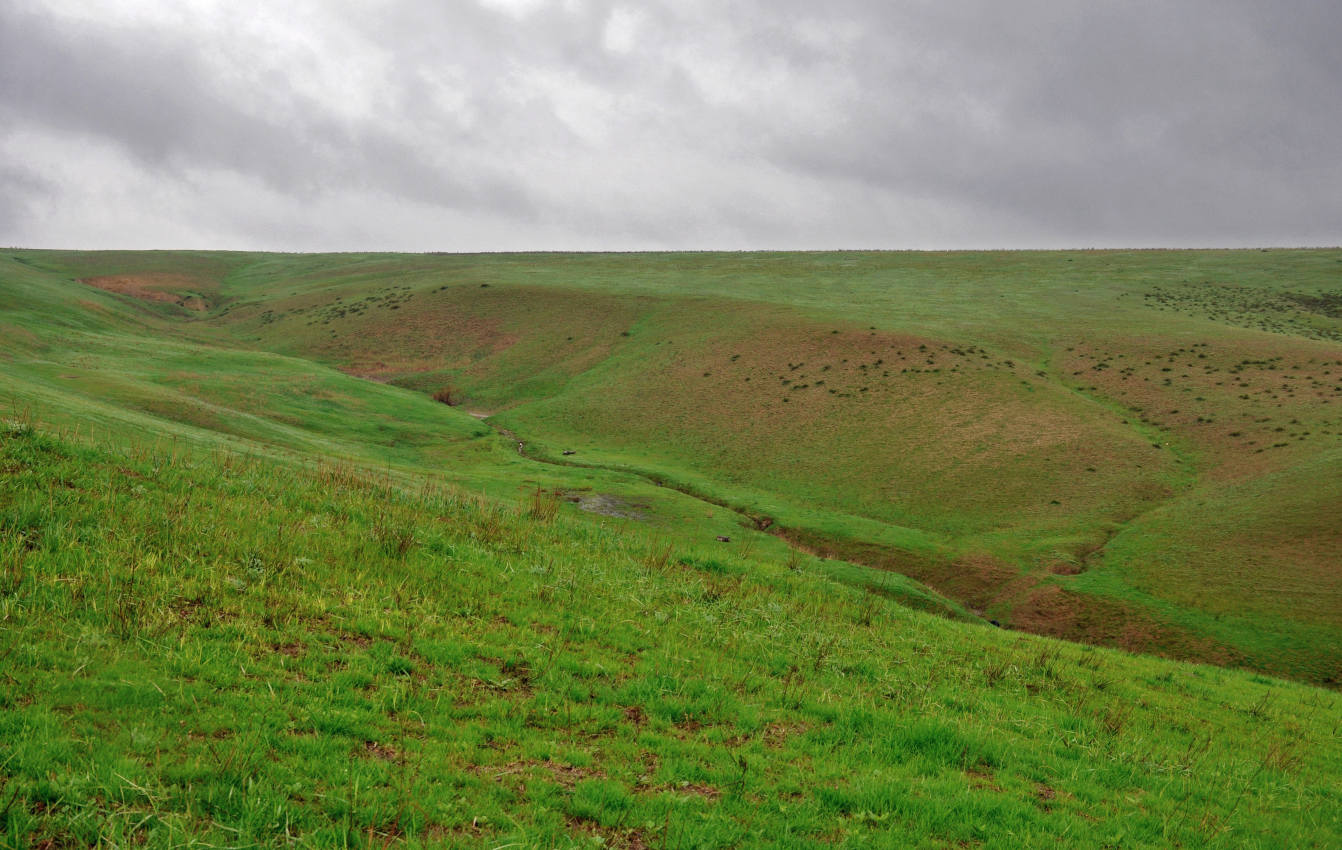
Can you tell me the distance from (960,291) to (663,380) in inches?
2380

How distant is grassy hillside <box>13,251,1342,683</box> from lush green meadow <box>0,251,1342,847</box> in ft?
1.31

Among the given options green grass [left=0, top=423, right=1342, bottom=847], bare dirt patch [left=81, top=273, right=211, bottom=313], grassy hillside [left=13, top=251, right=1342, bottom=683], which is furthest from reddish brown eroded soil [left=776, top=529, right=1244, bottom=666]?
bare dirt patch [left=81, top=273, right=211, bottom=313]

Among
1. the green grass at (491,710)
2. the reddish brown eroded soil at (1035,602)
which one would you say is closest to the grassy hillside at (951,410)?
the reddish brown eroded soil at (1035,602)

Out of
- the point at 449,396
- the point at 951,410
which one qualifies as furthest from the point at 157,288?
the point at 951,410

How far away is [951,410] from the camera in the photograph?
6212 cm

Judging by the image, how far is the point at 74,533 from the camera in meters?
10.8

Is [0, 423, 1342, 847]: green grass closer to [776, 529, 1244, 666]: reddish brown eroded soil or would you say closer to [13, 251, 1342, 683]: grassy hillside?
[776, 529, 1244, 666]: reddish brown eroded soil

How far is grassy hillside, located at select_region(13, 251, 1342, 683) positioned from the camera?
124ft

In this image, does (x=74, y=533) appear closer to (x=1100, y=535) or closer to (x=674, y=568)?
(x=674, y=568)

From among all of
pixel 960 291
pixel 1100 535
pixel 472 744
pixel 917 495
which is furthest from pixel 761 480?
pixel 960 291

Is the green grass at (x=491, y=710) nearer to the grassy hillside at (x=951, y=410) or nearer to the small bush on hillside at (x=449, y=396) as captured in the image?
the grassy hillside at (x=951, y=410)

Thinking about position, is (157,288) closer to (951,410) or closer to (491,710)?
(951,410)

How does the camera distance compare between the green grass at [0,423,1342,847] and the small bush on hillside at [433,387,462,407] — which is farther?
the small bush on hillside at [433,387,462,407]

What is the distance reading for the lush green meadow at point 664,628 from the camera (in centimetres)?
722
